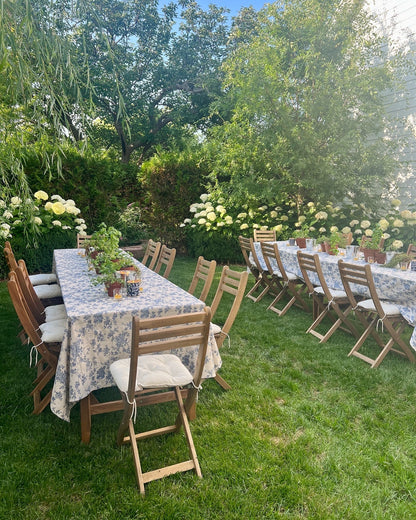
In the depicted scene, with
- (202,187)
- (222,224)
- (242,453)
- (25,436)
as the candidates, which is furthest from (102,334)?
(202,187)

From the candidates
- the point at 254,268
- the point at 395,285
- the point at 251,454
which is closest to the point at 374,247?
the point at 395,285

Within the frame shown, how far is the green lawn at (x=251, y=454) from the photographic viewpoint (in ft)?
6.75

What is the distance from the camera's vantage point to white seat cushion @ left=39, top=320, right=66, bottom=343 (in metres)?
2.87

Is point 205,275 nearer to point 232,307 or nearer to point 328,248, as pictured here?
point 232,307

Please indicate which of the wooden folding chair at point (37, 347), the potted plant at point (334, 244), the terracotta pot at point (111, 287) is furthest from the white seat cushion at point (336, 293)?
the wooden folding chair at point (37, 347)

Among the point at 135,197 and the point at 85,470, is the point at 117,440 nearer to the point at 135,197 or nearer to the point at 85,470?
the point at 85,470

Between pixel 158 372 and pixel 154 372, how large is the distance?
2 centimetres

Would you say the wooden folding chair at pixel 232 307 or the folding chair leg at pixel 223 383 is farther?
the folding chair leg at pixel 223 383

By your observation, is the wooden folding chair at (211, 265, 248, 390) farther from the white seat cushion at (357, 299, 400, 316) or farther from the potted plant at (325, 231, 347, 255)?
the potted plant at (325, 231, 347, 255)

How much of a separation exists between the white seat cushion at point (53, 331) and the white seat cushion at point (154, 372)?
65 cm

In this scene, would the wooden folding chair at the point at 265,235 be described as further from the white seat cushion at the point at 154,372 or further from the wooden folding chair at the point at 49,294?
the white seat cushion at the point at 154,372

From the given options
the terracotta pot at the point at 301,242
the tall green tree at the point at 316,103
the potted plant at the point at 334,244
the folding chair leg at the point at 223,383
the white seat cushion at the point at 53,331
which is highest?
the tall green tree at the point at 316,103

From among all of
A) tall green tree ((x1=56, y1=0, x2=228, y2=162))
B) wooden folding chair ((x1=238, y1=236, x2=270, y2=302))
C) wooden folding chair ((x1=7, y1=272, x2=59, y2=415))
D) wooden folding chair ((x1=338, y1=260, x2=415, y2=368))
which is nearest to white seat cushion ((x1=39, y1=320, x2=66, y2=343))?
wooden folding chair ((x1=7, y1=272, x2=59, y2=415))

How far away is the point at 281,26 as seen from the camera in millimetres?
8742
